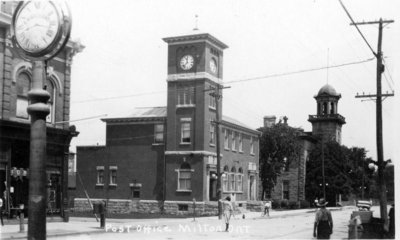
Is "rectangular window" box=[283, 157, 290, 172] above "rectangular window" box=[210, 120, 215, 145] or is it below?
below

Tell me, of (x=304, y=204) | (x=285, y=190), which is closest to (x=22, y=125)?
(x=304, y=204)

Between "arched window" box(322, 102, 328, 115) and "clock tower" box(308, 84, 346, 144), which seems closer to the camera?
"clock tower" box(308, 84, 346, 144)

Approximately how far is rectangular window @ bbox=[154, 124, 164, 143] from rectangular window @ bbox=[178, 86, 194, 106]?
262cm

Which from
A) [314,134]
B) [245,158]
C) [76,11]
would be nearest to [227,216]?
[76,11]

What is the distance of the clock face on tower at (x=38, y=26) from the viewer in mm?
3924

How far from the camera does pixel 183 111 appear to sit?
41031 millimetres

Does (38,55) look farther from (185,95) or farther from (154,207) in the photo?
(154,207)

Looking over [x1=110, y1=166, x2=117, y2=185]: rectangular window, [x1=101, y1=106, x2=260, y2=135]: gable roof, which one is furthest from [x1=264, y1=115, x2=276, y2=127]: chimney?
[x1=110, y1=166, x2=117, y2=185]: rectangular window

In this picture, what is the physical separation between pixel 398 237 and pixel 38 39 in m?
5.60

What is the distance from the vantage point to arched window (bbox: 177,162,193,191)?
40.6m

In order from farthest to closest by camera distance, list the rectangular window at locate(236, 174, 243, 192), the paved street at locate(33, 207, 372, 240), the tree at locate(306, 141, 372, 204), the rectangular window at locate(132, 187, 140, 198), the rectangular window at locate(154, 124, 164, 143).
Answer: the rectangular window at locate(236, 174, 243, 192), the rectangular window at locate(132, 187, 140, 198), the rectangular window at locate(154, 124, 164, 143), the tree at locate(306, 141, 372, 204), the paved street at locate(33, 207, 372, 240)

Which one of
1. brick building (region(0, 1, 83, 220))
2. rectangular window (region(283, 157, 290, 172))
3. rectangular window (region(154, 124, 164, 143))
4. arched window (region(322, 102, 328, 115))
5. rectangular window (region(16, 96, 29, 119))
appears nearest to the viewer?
brick building (region(0, 1, 83, 220))

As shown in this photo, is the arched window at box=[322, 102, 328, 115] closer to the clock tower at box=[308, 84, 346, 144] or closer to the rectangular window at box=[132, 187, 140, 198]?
the clock tower at box=[308, 84, 346, 144]

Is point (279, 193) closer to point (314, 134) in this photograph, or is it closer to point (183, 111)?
point (314, 134)
